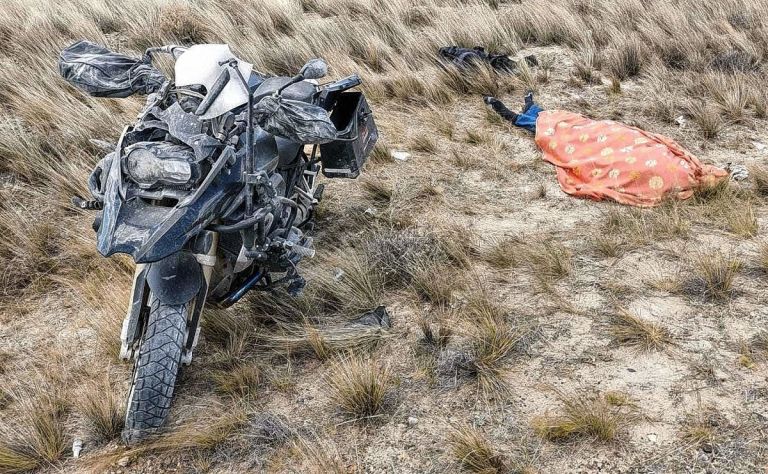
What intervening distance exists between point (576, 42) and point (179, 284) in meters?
6.24

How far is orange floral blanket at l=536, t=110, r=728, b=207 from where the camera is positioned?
4.47 m

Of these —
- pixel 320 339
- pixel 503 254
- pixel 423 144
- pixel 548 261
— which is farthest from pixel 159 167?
pixel 423 144

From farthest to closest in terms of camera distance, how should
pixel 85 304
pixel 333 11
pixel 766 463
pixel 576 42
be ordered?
pixel 333 11 < pixel 576 42 < pixel 85 304 < pixel 766 463

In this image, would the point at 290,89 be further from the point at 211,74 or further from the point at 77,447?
the point at 77,447

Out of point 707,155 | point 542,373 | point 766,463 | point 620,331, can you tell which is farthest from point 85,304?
point 707,155

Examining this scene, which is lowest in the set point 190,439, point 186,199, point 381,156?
point 381,156

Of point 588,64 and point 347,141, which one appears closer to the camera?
point 347,141

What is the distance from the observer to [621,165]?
183 inches

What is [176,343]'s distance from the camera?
2.58m

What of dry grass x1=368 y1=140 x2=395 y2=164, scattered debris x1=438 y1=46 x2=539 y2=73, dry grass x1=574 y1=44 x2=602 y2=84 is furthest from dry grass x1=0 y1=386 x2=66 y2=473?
dry grass x1=574 y1=44 x2=602 y2=84

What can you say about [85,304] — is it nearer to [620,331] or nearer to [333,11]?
[620,331]

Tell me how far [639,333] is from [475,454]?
1110 millimetres

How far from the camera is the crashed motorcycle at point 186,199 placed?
236cm

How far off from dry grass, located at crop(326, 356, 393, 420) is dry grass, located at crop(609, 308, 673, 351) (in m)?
1.13
